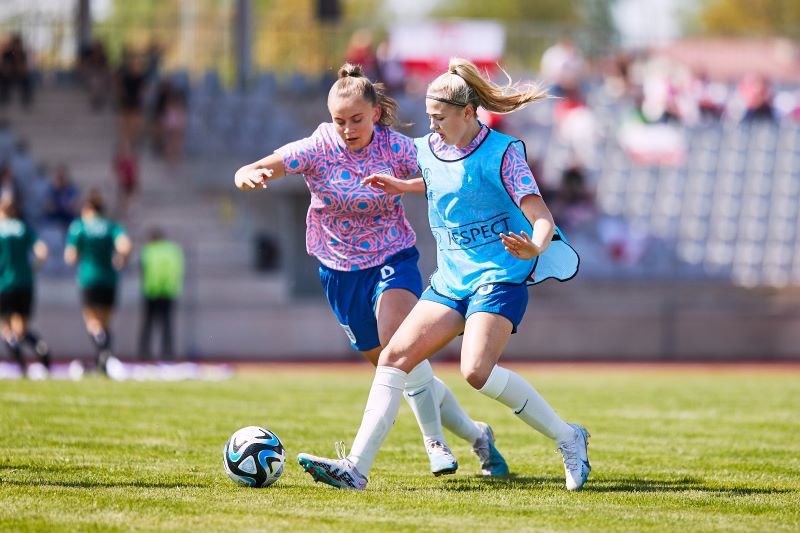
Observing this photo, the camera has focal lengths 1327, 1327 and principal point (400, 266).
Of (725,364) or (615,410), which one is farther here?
(725,364)

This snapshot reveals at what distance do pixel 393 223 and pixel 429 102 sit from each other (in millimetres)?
948

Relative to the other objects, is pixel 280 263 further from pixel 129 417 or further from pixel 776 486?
pixel 776 486

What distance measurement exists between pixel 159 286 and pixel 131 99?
6436mm

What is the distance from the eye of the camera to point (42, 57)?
28406mm

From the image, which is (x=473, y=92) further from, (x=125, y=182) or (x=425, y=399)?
(x=125, y=182)

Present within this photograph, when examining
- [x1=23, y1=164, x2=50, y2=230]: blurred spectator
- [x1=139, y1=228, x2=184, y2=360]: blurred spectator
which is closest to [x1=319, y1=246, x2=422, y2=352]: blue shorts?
[x1=139, y1=228, x2=184, y2=360]: blurred spectator

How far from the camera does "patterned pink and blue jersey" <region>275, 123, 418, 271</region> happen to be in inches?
294

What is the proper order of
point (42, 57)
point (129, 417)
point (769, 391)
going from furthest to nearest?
point (42, 57)
point (769, 391)
point (129, 417)

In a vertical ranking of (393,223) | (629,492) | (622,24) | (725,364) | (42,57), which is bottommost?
(725,364)

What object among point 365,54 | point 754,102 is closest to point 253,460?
point 365,54

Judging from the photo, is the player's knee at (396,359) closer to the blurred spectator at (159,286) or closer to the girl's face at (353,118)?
the girl's face at (353,118)

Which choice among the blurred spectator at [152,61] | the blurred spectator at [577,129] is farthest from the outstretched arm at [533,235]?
the blurred spectator at [152,61]

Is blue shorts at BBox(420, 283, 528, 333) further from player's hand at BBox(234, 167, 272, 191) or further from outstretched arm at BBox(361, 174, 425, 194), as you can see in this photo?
player's hand at BBox(234, 167, 272, 191)

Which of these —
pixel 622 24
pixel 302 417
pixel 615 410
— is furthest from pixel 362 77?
pixel 622 24
